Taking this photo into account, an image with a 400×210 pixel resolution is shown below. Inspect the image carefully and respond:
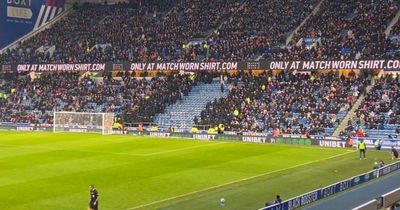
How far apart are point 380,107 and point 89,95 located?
3085cm

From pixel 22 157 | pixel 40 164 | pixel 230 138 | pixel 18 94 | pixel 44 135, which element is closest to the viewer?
pixel 40 164

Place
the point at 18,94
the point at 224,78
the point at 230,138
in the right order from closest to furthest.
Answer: the point at 230,138 → the point at 224,78 → the point at 18,94

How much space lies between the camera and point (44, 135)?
5159 centimetres

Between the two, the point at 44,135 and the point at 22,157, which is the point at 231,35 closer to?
the point at 44,135

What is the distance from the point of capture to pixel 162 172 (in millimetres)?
29594

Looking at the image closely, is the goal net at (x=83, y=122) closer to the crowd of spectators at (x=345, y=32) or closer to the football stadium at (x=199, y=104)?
the football stadium at (x=199, y=104)

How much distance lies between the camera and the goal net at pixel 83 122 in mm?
53469

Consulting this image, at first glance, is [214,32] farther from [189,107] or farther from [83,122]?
[83,122]

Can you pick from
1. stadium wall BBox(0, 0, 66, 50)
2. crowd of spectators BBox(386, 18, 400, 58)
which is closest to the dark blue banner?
crowd of spectators BBox(386, 18, 400, 58)

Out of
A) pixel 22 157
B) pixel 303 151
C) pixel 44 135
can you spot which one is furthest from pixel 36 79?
pixel 303 151

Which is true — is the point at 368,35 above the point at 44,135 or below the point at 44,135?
above

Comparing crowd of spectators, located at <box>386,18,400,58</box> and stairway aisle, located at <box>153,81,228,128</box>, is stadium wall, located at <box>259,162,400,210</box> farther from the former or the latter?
stairway aisle, located at <box>153,81,228,128</box>

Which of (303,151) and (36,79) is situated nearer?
(303,151)

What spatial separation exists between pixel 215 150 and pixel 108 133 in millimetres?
16321
